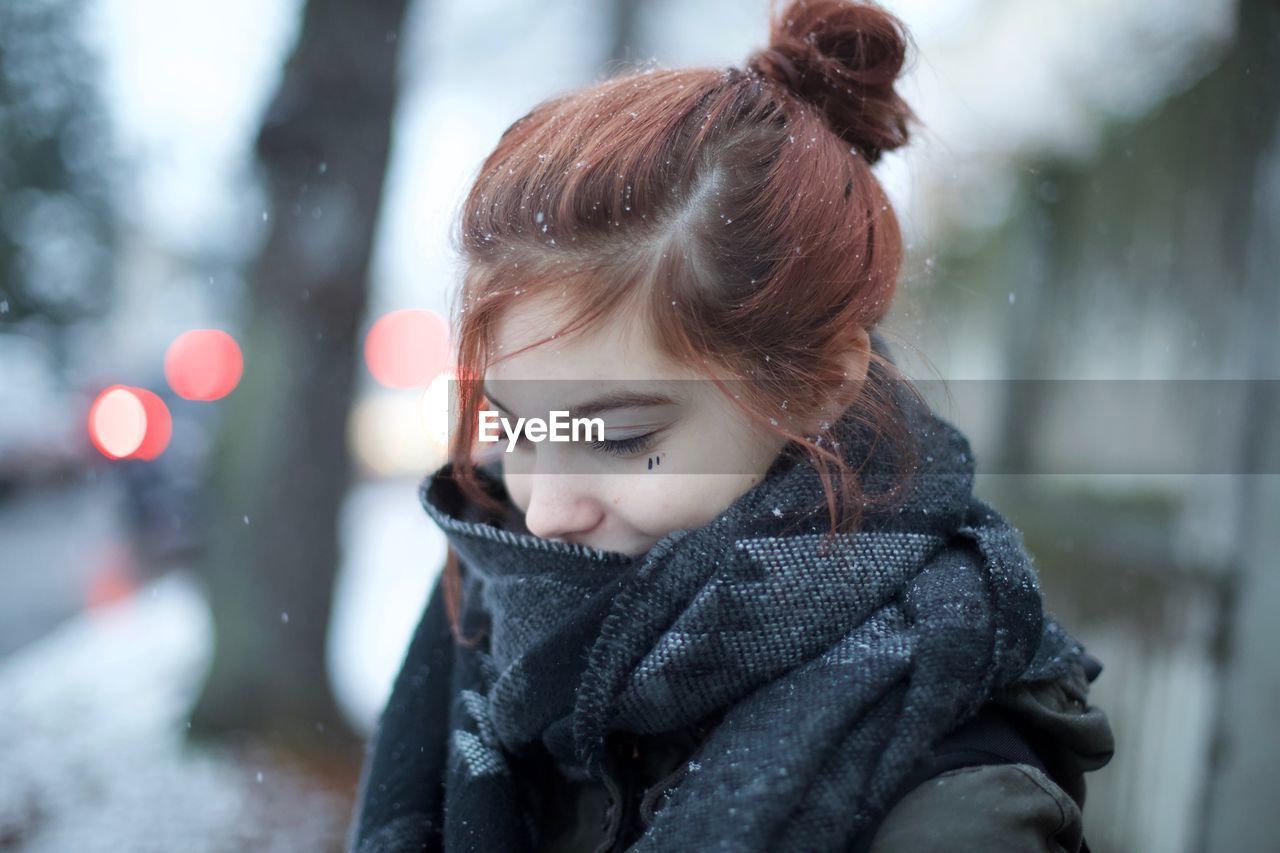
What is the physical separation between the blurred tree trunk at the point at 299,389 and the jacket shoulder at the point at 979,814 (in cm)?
348

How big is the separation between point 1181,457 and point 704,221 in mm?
2478

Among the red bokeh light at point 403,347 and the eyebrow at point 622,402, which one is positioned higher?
the eyebrow at point 622,402

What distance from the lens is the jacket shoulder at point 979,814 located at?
102cm

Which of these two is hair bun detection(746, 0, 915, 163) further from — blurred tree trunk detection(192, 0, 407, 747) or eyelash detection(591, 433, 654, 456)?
blurred tree trunk detection(192, 0, 407, 747)

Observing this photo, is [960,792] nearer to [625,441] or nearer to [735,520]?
[735,520]

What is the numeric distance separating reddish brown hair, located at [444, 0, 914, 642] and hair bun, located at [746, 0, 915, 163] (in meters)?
0.10

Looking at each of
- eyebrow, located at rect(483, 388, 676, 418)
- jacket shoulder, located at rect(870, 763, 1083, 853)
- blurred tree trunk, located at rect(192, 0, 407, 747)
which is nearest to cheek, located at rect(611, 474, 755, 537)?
eyebrow, located at rect(483, 388, 676, 418)

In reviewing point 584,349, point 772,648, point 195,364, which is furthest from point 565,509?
point 195,364

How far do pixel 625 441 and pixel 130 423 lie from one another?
9.23 metres

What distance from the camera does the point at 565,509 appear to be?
4.43ft

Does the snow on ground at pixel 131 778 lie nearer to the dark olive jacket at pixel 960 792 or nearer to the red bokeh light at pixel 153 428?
the dark olive jacket at pixel 960 792

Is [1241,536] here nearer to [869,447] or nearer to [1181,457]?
[1181,457]

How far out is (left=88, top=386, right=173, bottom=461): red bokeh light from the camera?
902cm

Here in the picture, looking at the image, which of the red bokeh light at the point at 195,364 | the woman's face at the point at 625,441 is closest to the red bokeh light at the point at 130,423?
the red bokeh light at the point at 195,364
